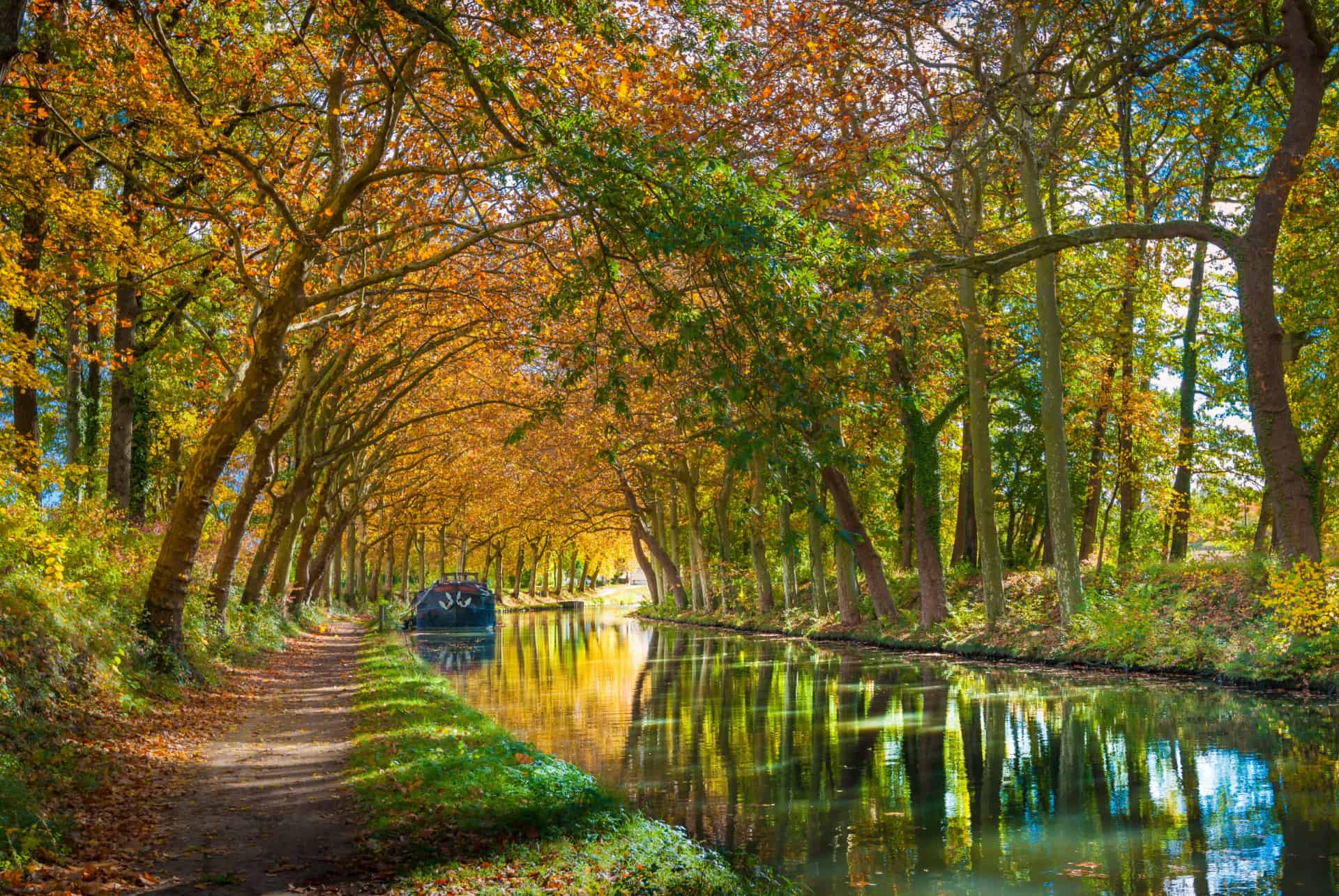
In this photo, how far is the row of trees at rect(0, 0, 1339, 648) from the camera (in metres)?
7.52

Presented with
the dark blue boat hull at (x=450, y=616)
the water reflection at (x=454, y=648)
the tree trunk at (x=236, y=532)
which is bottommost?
the water reflection at (x=454, y=648)

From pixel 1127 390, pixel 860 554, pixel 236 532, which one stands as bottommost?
pixel 860 554

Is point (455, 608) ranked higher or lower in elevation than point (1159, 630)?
lower

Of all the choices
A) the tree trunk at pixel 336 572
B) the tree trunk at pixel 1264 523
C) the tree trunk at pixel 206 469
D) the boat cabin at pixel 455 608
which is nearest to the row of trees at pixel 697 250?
the tree trunk at pixel 206 469

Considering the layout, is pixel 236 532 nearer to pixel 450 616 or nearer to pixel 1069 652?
pixel 1069 652

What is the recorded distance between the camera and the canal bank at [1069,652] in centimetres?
1363

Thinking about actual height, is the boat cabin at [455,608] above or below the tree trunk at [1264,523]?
below

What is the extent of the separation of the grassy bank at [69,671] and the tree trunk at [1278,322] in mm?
14407

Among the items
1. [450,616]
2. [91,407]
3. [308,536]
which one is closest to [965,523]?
[450,616]

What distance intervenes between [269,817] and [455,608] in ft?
100

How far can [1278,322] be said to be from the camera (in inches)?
561

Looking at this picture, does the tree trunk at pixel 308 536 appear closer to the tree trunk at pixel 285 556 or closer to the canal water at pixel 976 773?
the tree trunk at pixel 285 556

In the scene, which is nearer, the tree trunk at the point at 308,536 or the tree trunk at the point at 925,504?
the tree trunk at the point at 925,504

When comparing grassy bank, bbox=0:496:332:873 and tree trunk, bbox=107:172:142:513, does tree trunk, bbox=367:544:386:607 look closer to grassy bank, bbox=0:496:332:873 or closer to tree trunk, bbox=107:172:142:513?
tree trunk, bbox=107:172:142:513
